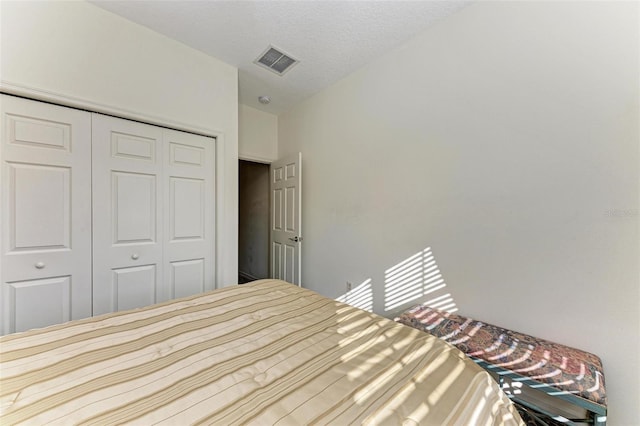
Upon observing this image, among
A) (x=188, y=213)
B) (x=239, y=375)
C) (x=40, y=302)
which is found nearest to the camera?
(x=239, y=375)

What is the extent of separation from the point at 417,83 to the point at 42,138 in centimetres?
281

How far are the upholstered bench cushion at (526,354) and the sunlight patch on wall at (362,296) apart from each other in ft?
2.22

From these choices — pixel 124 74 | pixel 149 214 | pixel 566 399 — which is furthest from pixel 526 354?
pixel 124 74

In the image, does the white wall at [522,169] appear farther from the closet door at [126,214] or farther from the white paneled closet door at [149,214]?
the closet door at [126,214]

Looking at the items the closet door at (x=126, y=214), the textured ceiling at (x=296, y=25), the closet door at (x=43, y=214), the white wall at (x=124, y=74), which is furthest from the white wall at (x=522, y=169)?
the closet door at (x=43, y=214)

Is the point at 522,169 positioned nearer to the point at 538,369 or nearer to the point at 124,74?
the point at 538,369

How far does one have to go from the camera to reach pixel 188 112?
2.17 metres

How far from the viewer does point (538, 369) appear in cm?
115

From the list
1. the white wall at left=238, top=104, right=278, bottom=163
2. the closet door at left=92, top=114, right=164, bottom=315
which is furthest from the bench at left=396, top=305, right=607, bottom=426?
the white wall at left=238, top=104, right=278, bottom=163

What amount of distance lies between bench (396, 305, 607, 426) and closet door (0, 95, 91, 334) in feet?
8.20

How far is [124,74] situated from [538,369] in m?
3.30

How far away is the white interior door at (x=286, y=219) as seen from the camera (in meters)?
2.99

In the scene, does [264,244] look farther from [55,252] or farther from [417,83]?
[417,83]

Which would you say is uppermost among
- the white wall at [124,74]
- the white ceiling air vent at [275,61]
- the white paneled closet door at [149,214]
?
the white ceiling air vent at [275,61]
